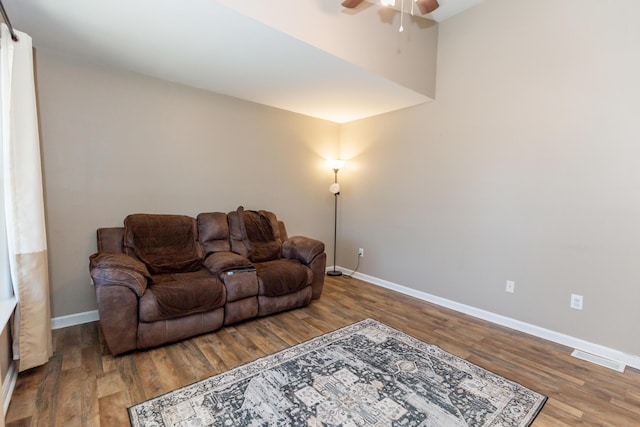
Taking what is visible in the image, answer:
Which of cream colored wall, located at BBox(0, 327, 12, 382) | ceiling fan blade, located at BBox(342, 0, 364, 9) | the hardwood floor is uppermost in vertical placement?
ceiling fan blade, located at BBox(342, 0, 364, 9)

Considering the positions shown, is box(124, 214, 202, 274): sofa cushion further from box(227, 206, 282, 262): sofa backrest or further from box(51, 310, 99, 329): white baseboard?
box(51, 310, 99, 329): white baseboard

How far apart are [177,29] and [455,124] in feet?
8.76

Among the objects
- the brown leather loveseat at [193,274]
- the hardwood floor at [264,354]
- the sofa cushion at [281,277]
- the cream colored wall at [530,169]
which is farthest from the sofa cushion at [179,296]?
the cream colored wall at [530,169]

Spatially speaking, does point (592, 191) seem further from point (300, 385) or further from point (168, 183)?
point (168, 183)

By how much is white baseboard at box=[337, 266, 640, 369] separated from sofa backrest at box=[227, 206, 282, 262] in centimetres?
157

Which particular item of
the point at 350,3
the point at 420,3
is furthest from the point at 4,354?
the point at 420,3

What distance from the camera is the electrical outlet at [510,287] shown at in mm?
2818

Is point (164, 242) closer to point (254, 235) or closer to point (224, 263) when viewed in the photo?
point (224, 263)

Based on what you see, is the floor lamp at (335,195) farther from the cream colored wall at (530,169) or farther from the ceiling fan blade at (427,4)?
the ceiling fan blade at (427,4)

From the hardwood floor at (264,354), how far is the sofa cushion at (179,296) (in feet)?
0.89

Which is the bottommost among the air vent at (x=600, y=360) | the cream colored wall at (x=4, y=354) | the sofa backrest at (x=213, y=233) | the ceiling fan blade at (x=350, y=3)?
the air vent at (x=600, y=360)

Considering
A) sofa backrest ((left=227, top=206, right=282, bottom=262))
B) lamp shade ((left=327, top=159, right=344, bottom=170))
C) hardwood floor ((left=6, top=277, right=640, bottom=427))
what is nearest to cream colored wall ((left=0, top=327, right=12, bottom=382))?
hardwood floor ((left=6, top=277, right=640, bottom=427))

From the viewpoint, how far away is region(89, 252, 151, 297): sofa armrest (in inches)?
82.2

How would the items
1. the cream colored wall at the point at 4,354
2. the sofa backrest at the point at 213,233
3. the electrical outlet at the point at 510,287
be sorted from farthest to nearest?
1. the sofa backrest at the point at 213,233
2. the electrical outlet at the point at 510,287
3. the cream colored wall at the point at 4,354
